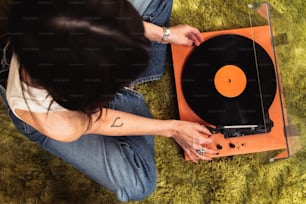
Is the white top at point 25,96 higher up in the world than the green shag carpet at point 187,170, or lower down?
higher up

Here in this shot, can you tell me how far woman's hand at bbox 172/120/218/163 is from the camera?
3.40ft

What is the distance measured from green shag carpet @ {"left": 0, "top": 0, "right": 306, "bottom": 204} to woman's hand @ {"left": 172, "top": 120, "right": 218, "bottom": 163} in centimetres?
8

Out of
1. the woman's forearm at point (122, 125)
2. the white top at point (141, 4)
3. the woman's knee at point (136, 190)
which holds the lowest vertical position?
the woman's knee at point (136, 190)

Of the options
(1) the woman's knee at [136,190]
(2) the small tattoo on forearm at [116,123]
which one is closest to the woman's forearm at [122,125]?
(2) the small tattoo on forearm at [116,123]

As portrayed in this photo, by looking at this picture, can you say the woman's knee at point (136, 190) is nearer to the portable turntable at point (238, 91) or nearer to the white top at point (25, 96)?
the portable turntable at point (238, 91)

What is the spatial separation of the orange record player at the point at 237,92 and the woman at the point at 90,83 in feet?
0.22

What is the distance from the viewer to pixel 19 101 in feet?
2.39

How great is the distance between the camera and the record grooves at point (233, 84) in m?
1.03

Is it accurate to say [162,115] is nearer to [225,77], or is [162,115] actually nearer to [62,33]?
[225,77]

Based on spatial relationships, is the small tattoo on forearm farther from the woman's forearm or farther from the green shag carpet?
the green shag carpet

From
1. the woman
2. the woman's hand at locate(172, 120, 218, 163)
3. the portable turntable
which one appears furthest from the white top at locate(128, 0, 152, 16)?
the woman's hand at locate(172, 120, 218, 163)

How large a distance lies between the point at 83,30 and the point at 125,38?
0.07 meters

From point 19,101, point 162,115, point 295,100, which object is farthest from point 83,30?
point 295,100

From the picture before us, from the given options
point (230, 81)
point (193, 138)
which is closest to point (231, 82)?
point (230, 81)
